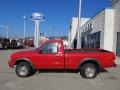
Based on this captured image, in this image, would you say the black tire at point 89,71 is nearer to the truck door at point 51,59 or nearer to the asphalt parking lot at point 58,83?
the asphalt parking lot at point 58,83

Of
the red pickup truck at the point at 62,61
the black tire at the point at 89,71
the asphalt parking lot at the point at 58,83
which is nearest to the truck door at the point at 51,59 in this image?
the red pickup truck at the point at 62,61

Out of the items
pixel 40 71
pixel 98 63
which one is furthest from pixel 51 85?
pixel 40 71

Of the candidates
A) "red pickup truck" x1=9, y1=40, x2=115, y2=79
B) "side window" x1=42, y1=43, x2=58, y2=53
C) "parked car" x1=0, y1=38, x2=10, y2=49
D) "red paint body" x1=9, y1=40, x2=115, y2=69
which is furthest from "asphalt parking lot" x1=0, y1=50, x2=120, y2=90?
"parked car" x1=0, y1=38, x2=10, y2=49

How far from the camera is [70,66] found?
1428cm

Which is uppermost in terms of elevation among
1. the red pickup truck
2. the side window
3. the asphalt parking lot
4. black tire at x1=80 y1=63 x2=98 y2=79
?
the side window

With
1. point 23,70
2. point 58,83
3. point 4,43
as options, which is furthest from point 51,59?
point 4,43

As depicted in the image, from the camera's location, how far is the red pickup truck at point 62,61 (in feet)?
46.5

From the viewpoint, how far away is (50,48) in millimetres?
14539

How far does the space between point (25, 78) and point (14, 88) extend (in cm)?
287

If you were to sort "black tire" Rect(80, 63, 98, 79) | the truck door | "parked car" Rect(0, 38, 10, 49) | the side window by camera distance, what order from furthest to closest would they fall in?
"parked car" Rect(0, 38, 10, 49), the side window, the truck door, "black tire" Rect(80, 63, 98, 79)

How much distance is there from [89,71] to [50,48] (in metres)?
2.17

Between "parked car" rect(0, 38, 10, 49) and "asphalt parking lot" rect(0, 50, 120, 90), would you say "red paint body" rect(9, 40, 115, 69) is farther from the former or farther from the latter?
"parked car" rect(0, 38, 10, 49)

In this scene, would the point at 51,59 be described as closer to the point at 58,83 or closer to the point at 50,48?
the point at 50,48

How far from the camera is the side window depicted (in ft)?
47.4
